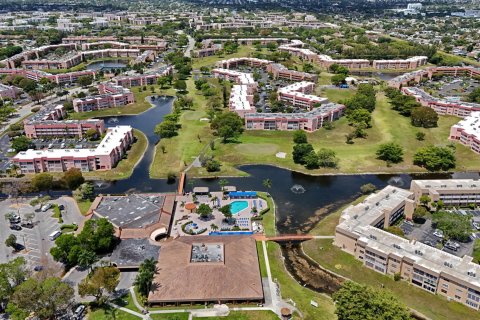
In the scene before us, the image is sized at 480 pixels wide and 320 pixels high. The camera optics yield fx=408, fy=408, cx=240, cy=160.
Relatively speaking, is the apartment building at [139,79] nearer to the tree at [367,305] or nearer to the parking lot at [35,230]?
the parking lot at [35,230]

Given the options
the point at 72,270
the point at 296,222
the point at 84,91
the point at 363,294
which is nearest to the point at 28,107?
the point at 84,91

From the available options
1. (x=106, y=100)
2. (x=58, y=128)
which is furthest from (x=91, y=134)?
(x=106, y=100)

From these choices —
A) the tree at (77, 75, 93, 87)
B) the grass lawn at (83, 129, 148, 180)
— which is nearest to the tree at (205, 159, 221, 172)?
the grass lawn at (83, 129, 148, 180)

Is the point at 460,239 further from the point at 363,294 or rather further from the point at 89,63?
the point at 89,63

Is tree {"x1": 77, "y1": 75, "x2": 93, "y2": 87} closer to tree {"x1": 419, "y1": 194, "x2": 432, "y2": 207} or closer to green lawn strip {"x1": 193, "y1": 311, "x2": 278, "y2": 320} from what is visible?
tree {"x1": 419, "y1": 194, "x2": 432, "y2": 207}

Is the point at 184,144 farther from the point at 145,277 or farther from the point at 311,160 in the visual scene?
the point at 145,277
